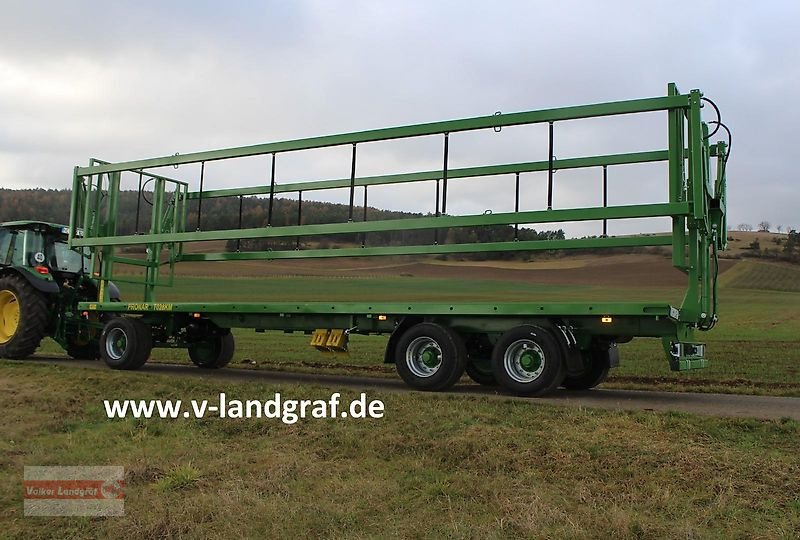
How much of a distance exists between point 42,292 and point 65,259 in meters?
1.33

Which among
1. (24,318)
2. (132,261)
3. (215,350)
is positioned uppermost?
(132,261)

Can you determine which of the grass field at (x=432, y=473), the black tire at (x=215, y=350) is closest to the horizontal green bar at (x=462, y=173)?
the black tire at (x=215, y=350)

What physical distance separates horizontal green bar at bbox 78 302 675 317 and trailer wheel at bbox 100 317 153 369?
0.25m

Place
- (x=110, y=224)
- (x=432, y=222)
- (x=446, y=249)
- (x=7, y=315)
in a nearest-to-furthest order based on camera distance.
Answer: (x=432, y=222)
(x=446, y=249)
(x=110, y=224)
(x=7, y=315)

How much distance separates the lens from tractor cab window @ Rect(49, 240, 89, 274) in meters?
13.5

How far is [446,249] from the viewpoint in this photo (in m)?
10.1

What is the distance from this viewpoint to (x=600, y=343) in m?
9.17

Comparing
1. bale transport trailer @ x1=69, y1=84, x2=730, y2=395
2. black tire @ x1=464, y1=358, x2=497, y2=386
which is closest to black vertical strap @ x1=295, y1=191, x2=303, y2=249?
bale transport trailer @ x1=69, y1=84, x2=730, y2=395

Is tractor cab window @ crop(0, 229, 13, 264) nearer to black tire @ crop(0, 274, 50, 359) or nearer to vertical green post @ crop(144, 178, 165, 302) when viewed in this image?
black tire @ crop(0, 274, 50, 359)

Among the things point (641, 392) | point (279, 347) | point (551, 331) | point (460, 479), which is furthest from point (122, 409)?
point (279, 347)

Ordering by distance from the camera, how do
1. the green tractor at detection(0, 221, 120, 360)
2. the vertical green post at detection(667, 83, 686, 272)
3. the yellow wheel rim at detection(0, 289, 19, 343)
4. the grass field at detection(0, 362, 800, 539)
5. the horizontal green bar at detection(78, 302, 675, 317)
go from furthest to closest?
the yellow wheel rim at detection(0, 289, 19, 343) → the green tractor at detection(0, 221, 120, 360) → the horizontal green bar at detection(78, 302, 675, 317) → the vertical green post at detection(667, 83, 686, 272) → the grass field at detection(0, 362, 800, 539)

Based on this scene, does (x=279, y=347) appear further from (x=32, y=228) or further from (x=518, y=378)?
(x=518, y=378)

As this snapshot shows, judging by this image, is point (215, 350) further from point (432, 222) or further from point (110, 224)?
point (432, 222)

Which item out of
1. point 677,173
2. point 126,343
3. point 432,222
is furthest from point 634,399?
point 126,343
